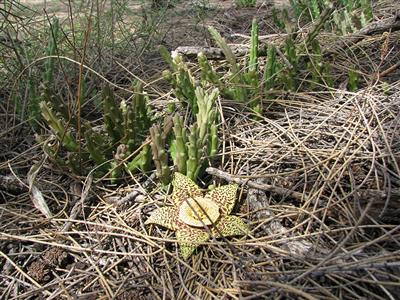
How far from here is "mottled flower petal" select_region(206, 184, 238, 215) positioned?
162cm

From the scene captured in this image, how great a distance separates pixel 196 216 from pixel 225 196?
159mm

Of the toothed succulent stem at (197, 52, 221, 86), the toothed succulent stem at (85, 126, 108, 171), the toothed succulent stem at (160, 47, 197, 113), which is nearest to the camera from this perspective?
the toothed succulent stem at (85, 126, 108, 171)

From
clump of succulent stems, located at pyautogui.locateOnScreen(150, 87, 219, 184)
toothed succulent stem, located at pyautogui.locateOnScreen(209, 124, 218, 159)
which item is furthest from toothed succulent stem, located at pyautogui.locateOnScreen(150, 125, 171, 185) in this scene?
toothed succulent stem, located at pyautogui.locateOnScreen(209, 124, 218, 159)

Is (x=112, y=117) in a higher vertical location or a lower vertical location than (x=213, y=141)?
higher

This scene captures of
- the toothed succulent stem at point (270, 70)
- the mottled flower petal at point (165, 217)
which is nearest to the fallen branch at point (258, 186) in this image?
the mottled flower petal at point (165, 217)

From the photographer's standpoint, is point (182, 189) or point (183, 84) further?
point (183, 84)

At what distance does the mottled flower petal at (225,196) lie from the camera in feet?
5.32

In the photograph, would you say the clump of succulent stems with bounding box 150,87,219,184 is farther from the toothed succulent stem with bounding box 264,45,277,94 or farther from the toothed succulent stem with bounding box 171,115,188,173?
the toothed succulent stem with bounding box 264,45,277,94

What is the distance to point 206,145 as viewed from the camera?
184cm

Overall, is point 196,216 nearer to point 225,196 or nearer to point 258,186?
point 225,196

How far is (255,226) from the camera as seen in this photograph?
5.23 ft

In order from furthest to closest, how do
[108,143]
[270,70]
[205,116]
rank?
1. [270,70]
2. [108,143]
3. [205,116]

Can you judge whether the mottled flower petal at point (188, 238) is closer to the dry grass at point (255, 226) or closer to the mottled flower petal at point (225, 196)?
the dry grass at point (255, 226)

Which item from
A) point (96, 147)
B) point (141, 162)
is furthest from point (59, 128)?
point (141, 162)
